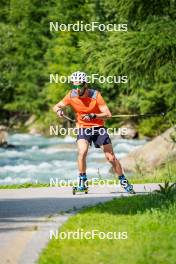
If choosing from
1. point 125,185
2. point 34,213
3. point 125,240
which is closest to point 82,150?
point 125,185

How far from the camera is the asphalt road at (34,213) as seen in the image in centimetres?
712

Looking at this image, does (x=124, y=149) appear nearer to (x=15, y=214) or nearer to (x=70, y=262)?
(x=15, y=214)

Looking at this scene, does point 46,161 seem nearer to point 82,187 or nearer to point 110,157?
point 82,187

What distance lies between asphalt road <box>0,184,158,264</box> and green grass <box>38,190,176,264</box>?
A: 22 centimetres

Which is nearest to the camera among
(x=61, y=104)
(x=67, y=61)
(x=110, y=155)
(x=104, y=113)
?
(x=104, y=113)

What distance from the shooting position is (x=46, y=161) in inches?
1166

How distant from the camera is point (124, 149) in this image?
3556 cm

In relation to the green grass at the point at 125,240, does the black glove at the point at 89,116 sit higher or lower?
higher

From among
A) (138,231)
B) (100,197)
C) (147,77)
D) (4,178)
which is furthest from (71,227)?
(4,178)

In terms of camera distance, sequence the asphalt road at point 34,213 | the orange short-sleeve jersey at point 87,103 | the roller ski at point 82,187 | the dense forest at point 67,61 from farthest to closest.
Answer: the dense forest at point 67,61 → the roller ski at point 82,187 → the orange short-sleeve jersey at point 87,103 → the asphalt road at point 34,213

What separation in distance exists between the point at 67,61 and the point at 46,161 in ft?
74.8

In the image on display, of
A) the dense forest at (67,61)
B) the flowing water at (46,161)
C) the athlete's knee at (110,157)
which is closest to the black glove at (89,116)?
the athlete's knee at (110,157)

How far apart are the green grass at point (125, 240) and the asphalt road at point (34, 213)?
22cm

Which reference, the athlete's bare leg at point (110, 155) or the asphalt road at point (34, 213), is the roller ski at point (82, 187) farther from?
the athlete's bare leg at point (110, 155)
